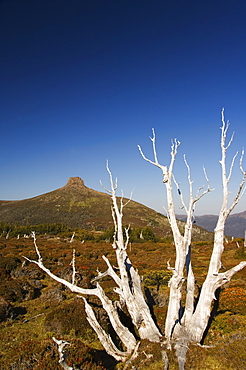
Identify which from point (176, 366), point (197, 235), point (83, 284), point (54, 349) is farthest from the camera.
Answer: point (197, 235)

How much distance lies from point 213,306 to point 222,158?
871 cm

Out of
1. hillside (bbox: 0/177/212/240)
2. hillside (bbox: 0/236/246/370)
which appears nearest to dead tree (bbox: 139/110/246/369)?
hillside (bbox: 0/236/246/370)

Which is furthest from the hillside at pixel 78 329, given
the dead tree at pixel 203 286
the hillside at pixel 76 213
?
the hillside at pixel 76 213

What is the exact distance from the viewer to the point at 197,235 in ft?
335

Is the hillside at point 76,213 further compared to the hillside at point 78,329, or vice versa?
the hillside at point 76,213

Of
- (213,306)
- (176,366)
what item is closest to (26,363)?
(176,366)

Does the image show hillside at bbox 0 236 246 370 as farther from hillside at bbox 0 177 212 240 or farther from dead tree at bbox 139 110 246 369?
hillside at bbox 0 177 212 240

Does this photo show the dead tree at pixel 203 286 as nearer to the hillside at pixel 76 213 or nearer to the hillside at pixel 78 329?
the hillside at pixel 78 329

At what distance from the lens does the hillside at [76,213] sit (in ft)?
417

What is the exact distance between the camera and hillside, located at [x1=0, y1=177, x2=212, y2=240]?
12712 centimetres

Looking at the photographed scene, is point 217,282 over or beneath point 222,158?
beneath

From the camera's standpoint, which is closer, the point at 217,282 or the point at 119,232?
the point at 217,282

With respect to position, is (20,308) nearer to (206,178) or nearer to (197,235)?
(206,178)

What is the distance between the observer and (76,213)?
5891 inches
